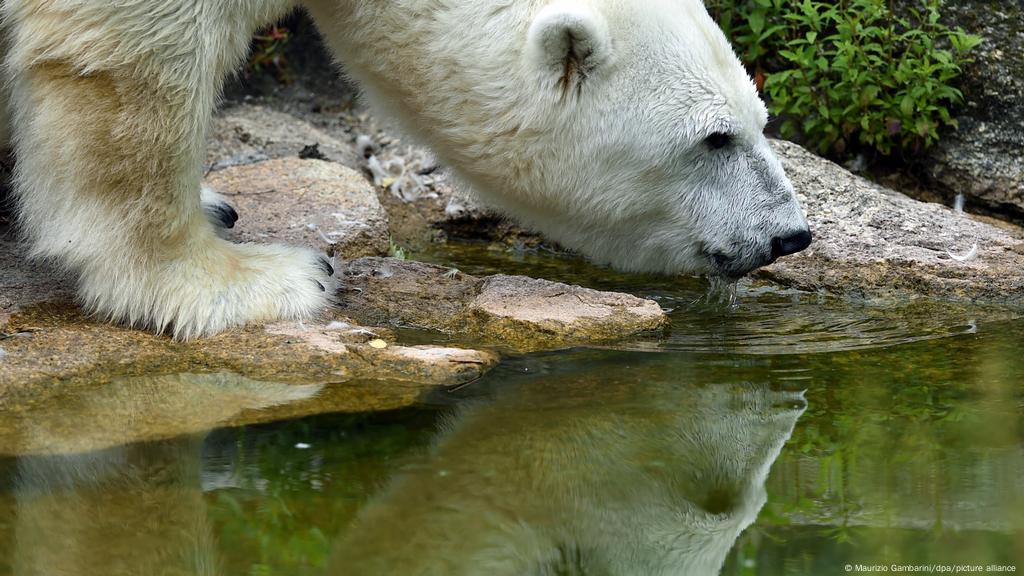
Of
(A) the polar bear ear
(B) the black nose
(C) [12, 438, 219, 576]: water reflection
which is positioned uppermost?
(A) the polar bear ear

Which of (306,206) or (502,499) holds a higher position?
(502,499)

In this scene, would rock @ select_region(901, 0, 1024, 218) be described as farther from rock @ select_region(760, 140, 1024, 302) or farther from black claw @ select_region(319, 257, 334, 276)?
black claw @ select_region(319, 257, 334, 276)

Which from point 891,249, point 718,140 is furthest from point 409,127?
point 891,249

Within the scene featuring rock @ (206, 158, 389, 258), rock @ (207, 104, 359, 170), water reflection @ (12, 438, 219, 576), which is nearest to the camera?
water reflection @ (12, 438, 219, 576)

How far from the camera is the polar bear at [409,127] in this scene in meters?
2.86

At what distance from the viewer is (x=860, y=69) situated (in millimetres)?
4859

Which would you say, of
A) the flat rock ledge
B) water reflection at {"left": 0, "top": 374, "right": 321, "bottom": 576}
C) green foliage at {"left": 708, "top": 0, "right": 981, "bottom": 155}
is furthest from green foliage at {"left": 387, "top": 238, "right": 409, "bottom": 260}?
green foliage at {"left": 708, "top": 0, "right": 981, "bottom": 155}

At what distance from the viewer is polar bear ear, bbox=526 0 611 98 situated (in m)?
2.87

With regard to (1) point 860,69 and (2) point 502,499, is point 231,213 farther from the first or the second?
(1) point 860,69

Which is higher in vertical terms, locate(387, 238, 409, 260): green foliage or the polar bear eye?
the polar bear eye

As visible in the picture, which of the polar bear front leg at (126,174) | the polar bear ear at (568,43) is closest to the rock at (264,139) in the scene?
the polar bear front leg at (126,174)

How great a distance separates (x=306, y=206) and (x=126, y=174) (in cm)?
146

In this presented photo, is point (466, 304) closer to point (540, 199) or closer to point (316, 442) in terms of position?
point (540, 199)

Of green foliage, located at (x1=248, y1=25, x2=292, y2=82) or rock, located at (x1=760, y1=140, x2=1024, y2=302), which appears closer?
rock, located at (x1=760, y1=140, x2=1024, y2=302)
